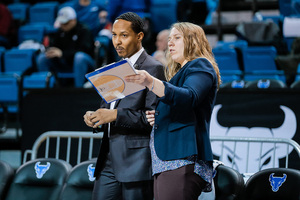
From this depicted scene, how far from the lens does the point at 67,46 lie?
7.98 m

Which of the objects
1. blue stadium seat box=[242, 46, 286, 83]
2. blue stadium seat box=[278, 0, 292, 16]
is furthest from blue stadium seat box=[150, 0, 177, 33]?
blue stadium seat box=[242, 46, 286, 83]

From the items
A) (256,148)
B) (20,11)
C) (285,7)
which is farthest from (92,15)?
(256,148)

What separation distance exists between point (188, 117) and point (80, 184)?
1.79 metres

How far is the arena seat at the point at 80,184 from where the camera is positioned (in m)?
3.97

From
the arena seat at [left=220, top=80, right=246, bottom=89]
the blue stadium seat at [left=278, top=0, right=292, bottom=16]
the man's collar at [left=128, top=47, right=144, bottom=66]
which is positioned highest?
the man's collar at [left=128, top=47, right=144, bottom=66]

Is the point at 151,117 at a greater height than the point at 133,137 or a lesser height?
greater

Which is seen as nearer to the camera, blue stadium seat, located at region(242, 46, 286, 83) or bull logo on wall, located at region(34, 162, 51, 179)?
bull logo on wall, located at region(34, 162, 51, 179)

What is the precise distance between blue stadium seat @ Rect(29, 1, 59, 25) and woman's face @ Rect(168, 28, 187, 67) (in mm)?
8299

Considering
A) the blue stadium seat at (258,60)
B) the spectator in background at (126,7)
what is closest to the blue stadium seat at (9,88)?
the spectator in background at (126,7)

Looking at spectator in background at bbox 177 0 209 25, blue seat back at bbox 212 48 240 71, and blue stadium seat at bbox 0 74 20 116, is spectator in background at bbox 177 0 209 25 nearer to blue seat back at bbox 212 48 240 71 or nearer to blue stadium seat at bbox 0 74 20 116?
blue seat back at bbox 212 48 240 71

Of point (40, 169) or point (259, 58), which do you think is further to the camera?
point (259, 58)

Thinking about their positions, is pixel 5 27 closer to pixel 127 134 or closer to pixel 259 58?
pixel 259 58

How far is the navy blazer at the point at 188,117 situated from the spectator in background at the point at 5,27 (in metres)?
7.63

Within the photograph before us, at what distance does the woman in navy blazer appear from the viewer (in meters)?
2.38
